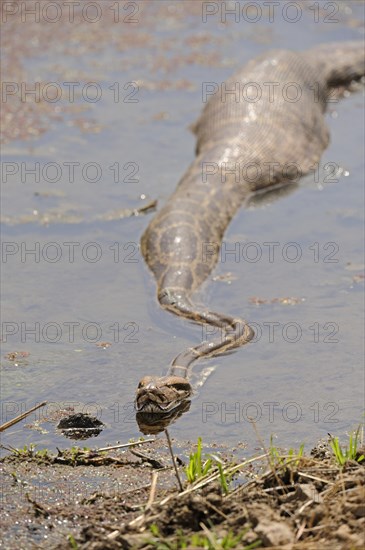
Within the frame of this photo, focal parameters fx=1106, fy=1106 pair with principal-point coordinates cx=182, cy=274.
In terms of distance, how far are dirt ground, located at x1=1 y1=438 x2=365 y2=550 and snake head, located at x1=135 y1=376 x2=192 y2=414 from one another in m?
0.88

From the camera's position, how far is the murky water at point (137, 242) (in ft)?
27.3

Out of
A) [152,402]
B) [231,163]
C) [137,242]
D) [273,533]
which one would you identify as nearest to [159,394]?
[152,402]

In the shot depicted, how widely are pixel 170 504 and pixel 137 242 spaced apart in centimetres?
561

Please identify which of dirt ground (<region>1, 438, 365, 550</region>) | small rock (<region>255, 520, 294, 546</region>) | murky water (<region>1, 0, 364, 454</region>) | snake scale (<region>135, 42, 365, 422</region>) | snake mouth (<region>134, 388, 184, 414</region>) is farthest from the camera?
snake scale (<region>135, 42, 365, 422</region>)

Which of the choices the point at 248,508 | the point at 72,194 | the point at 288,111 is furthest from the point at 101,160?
the point at 248,508

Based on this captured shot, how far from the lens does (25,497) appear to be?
254 inches

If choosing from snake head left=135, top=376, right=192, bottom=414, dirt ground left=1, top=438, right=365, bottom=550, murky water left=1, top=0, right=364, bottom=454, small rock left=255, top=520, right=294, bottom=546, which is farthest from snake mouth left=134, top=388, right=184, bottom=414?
small rock left=255, top=520, right=294, bottom=546

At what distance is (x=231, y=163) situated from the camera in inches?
478

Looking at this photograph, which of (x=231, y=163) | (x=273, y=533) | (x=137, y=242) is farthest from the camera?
(x=231, y=163)

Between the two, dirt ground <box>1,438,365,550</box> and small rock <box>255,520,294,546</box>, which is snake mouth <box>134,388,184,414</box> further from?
small rock <box>255,520,294,546</box>

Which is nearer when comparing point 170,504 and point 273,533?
point 273,533

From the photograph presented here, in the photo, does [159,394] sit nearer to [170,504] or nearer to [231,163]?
[170,504]

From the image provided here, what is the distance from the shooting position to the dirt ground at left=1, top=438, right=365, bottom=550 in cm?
523

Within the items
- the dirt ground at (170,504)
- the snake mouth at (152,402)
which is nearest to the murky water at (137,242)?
the snake mouth at (152,402)
